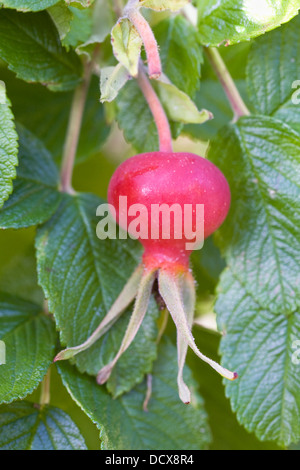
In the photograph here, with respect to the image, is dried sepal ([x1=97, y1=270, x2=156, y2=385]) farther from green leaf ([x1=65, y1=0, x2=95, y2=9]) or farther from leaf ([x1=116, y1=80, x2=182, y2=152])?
green leaf ([x1=65, y1=0, x2=95, y2=9])

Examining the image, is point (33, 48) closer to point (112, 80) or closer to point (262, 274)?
point (112, 80)

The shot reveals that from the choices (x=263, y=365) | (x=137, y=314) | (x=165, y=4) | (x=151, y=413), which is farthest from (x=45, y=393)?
(x=165, y=4)

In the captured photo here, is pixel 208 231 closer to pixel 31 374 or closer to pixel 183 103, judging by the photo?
pixel 183 103

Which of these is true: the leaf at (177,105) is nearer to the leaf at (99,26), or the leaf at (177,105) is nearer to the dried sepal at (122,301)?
the leaf at (99,26)

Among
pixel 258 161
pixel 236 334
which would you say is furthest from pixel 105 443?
pixel 258 161

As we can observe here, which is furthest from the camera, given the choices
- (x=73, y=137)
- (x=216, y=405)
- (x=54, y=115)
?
(x=54, y=115)

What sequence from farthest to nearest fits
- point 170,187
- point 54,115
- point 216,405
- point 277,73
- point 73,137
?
point 54,115
point 216,405
point 73,137
point 277,73
point 170,187
